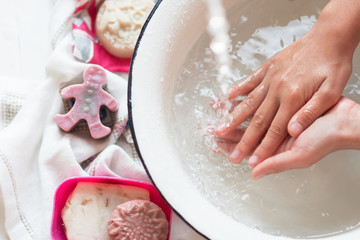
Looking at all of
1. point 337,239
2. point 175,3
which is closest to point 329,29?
point 175,3

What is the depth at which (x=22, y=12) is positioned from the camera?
47.0 inches

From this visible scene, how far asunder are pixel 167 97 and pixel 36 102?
35 cm

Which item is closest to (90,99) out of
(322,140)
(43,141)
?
(43,141)

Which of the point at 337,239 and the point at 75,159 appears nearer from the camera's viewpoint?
the point at 337,239

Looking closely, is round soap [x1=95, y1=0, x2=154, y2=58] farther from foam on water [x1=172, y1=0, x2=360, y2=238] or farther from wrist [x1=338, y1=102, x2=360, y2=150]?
wrist [x1=338, y1=102, x2=360, y2=150]

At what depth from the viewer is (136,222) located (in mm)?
972

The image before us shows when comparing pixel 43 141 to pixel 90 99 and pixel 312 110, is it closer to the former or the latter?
pixel 90 99

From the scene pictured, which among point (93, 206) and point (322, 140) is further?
point (93, 206)

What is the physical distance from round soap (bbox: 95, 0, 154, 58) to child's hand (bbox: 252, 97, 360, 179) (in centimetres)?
47

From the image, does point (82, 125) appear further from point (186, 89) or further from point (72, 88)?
point (186, 89)

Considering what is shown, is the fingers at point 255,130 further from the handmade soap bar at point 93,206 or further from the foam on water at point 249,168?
the handmade soap bar at point 93,206

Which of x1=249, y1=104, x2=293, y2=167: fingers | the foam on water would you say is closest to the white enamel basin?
the foam on water

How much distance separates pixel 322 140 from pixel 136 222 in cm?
44

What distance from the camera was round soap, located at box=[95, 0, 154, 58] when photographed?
3.67ft
